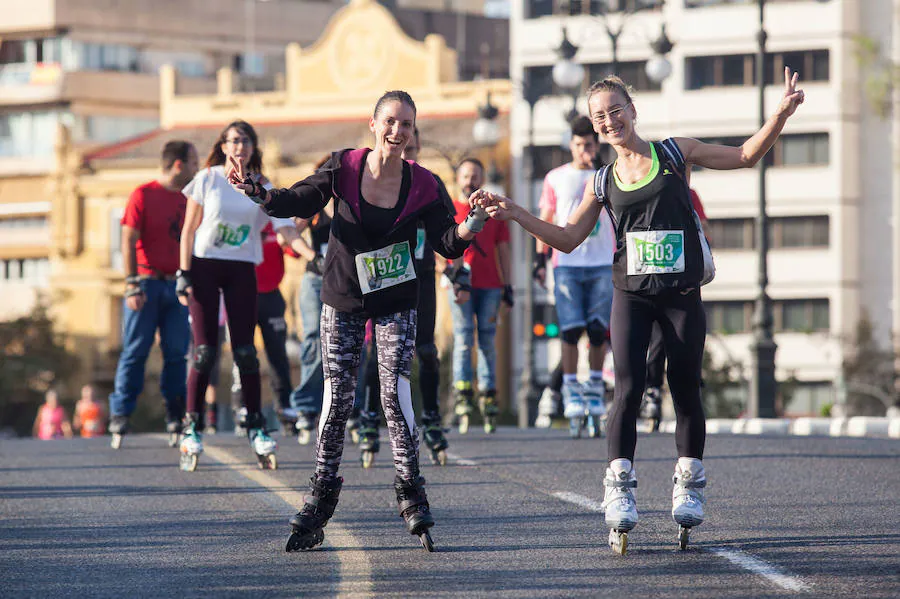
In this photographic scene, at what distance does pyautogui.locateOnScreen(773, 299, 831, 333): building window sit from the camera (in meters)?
60.0

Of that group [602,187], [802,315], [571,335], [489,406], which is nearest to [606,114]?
[602,187]

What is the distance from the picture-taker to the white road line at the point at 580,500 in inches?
369

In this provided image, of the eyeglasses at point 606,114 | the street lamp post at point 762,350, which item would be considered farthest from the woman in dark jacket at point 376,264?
the street lamp post at point 762,350

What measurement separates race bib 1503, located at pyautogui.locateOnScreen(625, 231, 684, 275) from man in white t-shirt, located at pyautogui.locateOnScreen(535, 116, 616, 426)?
5.39m

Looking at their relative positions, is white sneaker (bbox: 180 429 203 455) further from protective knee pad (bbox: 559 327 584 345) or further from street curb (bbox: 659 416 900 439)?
street curb (bbox: 659 416 900 439)

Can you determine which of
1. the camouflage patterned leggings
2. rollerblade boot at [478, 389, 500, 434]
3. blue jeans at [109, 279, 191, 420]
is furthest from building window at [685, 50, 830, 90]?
the camouflage patterned leggings

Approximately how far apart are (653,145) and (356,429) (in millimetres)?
6106

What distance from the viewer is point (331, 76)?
63219 millimetres

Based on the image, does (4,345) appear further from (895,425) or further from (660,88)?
(895,425)

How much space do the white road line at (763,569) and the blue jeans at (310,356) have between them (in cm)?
677

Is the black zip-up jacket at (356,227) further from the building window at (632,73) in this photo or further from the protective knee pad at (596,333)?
the building window at (632,73)

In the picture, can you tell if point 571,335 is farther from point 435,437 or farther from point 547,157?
point 547,157

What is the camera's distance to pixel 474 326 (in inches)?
603

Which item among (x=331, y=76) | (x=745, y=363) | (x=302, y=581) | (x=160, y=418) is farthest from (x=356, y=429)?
(x=331, y=76)
